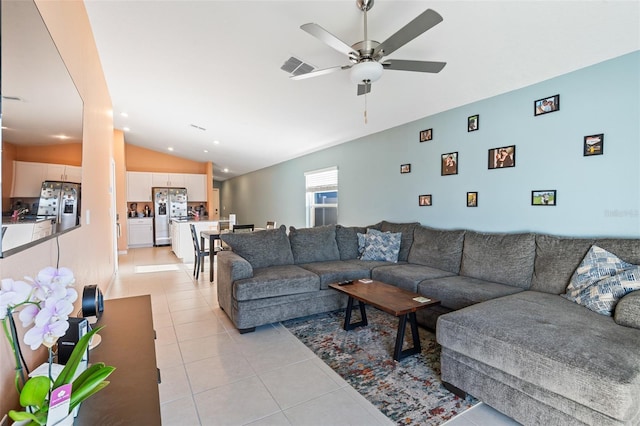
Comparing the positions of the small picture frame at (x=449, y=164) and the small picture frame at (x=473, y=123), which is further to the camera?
the small picture frame at (x=449, y=164)

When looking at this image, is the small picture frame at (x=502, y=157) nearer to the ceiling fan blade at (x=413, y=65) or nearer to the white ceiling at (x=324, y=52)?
the white ceiling at (x=324, y=52)

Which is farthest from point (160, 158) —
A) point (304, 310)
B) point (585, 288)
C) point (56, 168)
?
point (585, 288)

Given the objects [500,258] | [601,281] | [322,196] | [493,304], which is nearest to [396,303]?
[493,304]

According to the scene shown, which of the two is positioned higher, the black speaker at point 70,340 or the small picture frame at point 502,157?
the small picture frame at point 502,157

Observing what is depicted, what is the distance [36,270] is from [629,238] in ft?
12.6

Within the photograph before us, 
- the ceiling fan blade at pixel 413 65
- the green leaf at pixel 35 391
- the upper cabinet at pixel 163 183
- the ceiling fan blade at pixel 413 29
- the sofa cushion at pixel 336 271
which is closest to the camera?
the green leaf at pixel 35 391

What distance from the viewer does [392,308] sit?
2262 millimetres

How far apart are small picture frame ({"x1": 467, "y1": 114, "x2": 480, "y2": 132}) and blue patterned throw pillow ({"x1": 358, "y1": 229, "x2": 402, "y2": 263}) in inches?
62.2

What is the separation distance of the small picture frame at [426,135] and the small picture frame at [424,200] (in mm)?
775

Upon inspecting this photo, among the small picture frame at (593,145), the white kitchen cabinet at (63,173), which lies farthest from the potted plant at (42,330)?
the small picture frame at (593,145)

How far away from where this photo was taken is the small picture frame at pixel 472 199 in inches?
140

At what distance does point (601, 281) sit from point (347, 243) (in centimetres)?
271

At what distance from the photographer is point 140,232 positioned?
905cm

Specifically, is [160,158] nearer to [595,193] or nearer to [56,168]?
[56,168]
